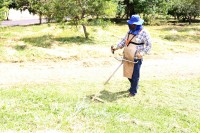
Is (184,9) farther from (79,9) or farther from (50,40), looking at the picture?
(50,40)

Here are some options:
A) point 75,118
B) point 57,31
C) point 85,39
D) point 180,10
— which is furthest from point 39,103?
point 180,10

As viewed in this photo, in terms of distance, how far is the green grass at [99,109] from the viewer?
17.2 feet

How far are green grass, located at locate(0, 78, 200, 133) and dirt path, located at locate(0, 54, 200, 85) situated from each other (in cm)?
80

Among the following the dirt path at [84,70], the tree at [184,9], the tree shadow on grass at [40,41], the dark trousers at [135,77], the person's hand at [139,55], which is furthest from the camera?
the tree at [184,9]

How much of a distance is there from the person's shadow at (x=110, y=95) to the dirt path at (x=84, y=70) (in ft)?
4.29

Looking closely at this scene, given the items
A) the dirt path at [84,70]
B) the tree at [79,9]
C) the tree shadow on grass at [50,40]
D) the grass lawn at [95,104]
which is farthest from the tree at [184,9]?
the grass lawn at [95,104]

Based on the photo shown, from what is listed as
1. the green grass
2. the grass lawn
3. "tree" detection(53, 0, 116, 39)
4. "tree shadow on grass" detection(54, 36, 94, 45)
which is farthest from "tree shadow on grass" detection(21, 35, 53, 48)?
the green grass

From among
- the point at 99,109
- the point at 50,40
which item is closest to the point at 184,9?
the point at 50,40

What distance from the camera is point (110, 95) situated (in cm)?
720

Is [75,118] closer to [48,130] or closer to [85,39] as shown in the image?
[48,130]

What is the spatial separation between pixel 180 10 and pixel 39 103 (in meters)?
25.5

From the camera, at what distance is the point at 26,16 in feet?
153

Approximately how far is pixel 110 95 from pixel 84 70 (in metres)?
2.67

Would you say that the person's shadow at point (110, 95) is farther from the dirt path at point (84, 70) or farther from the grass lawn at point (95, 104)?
the dirt path at point (84, 70)
